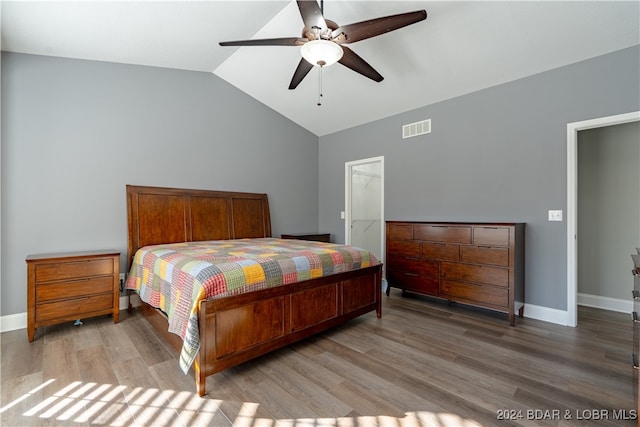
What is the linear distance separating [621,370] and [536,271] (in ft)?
4.07

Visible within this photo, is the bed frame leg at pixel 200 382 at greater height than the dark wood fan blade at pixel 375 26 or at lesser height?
lesser

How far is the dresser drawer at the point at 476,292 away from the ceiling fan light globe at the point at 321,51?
2768mm

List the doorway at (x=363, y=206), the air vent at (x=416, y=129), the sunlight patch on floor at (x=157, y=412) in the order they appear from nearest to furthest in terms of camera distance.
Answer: the sunlight patch on floor at (x=157, y=412) < the air vent at (x=416, y=129) < the doorway at (x=363, y=206)

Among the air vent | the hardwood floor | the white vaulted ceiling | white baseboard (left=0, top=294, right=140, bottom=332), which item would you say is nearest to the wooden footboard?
the hardwood floor

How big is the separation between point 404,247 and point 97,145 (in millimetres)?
3935

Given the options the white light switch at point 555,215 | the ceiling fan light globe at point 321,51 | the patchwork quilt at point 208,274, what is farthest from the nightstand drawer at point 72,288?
the white light switch at point 555,215

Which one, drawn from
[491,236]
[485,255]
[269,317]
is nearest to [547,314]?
[485,255]

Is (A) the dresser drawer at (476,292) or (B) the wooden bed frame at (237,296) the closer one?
(B) the wooden bed frame at (237,296)

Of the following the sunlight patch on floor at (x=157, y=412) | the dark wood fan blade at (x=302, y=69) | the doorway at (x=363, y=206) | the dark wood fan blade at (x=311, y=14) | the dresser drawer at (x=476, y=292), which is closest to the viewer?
the sunlight patch on floor at (x=157, y=412)

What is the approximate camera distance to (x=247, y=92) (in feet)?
15.5

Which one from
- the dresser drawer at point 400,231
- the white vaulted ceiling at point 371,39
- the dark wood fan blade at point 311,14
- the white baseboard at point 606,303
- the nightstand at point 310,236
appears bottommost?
the white baseboard at point 606,303

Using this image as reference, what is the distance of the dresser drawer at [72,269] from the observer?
2.77 metres

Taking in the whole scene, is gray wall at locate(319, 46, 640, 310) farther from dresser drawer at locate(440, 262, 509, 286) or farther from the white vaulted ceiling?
dresser drawer at locate(440, 262, 509, 286)

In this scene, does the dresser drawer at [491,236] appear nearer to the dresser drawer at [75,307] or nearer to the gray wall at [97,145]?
the gray wall at [97,145]
